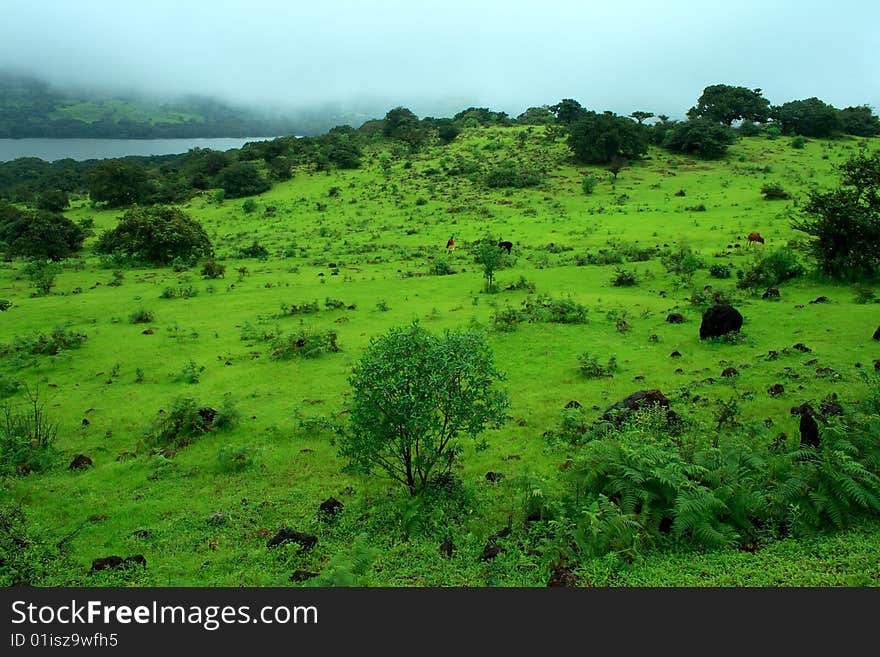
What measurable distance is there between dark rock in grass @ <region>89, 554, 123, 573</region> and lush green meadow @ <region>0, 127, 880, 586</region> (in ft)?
0.55

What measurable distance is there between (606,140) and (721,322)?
1679 inches

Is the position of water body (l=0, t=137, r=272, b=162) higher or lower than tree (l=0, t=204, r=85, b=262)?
higher

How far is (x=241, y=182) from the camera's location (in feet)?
186

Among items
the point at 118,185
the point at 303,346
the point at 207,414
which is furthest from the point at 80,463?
the point at 118,185

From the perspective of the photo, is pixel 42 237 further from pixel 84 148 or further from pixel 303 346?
pixel 84 148

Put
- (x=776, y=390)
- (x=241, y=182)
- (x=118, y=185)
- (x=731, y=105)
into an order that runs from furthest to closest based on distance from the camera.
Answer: (x=731, y=105), (x=241, y=182), (x=118, y=185), (x=776, y=390)

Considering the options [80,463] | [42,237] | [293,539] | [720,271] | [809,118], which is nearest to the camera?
[293,539]

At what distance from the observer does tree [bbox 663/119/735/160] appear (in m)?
55.4

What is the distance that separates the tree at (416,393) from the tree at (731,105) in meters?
78.8

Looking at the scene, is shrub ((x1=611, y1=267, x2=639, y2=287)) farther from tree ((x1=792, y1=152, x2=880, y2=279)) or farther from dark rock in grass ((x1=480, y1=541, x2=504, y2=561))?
dark rock in grass ((x1=480, y1=541, x2=504, y2=561))

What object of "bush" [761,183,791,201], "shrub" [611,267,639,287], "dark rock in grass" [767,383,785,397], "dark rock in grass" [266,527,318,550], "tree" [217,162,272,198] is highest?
"tree" [217,162,272,198]

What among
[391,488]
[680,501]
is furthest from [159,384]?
[680,501]

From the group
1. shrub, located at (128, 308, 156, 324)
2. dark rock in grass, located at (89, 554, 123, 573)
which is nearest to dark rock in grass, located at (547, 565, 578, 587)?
dark rock in grass, located at (89, 554, 123, 573)

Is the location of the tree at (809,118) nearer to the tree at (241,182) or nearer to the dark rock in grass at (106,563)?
the tree at (241,182)
